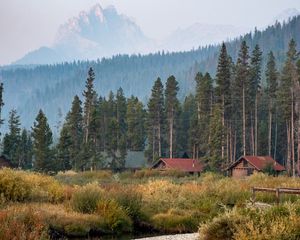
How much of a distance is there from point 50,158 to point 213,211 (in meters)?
45.6

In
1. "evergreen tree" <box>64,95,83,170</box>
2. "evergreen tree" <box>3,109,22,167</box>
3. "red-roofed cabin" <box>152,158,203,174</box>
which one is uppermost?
"evergreen tree" <box>64,95,83,170</box>

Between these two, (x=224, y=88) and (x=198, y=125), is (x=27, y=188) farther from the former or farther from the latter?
(x=198, y=125)

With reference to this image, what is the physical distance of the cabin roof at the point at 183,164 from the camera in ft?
219

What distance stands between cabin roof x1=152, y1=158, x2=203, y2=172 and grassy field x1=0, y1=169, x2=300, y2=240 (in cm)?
3414

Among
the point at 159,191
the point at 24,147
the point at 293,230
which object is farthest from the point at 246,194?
the point at 24,147

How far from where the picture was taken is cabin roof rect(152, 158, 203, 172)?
66750 millimetres

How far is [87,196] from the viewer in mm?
24000

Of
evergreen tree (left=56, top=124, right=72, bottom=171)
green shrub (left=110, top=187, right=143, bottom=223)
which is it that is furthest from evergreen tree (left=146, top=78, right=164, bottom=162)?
green shrub (left=110, top=187, right=143, bottom=223)

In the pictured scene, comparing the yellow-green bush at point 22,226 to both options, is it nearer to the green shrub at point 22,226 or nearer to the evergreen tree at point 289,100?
the green shrub at point 22,226

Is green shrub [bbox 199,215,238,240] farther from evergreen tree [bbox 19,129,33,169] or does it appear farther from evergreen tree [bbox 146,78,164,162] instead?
evergreen tree [bbox 19,129,33,169]

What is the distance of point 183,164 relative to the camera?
69.1 meters

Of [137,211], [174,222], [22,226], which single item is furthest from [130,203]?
[22,226]

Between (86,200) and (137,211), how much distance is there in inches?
100

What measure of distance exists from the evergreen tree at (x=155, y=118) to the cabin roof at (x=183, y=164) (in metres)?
13.8
